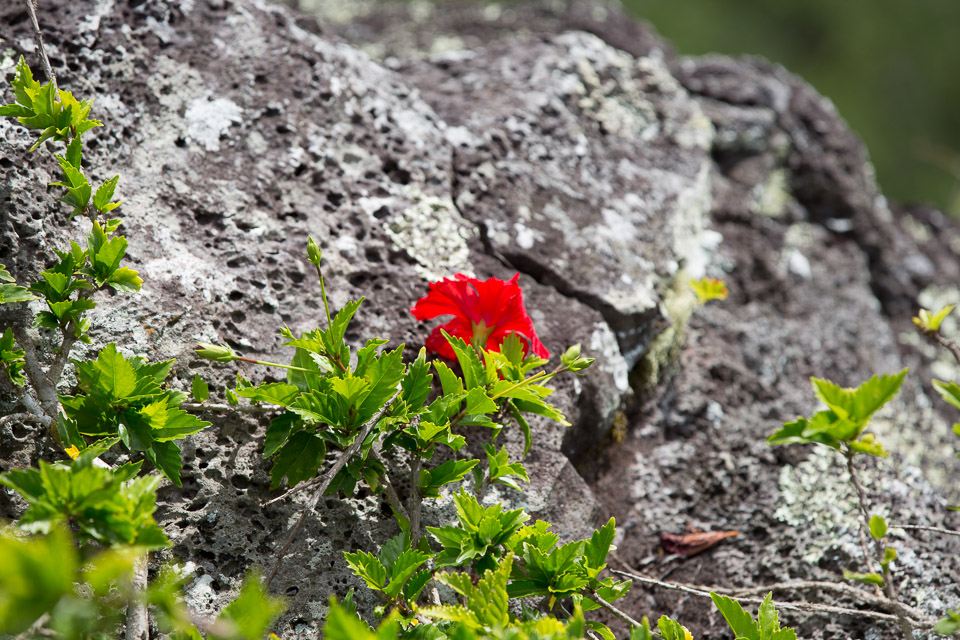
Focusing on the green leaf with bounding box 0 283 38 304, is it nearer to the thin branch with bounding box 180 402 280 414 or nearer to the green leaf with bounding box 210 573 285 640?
the thin branch with bounding box 180 402 280 414

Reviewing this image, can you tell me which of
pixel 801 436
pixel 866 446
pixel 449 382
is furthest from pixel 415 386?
pixel 866 446

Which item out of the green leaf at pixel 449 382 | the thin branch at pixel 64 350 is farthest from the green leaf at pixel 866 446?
the thin branch at pixel 64 350

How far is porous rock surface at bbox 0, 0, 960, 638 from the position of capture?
Answer: 54.4 inches

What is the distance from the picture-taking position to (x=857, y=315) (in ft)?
7.55

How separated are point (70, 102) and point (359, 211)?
0.65 metres

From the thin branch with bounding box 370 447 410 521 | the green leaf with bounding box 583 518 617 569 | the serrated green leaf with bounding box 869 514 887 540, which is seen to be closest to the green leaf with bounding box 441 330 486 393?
the thin branch with bounding box 370 447 410 521

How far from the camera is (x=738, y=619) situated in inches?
47.4

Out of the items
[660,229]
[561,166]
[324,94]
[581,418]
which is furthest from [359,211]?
[660,229]

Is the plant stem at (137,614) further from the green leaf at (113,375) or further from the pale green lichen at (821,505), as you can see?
the pale green lichen at (821,505)

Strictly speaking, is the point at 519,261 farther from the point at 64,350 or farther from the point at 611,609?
the point at 64,350

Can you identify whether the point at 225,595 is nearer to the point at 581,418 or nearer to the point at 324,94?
the point at 581,418

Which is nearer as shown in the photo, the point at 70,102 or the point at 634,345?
the point at 70,102

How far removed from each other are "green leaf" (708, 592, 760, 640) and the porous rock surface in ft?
1.18

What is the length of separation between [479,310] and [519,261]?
38 cm
